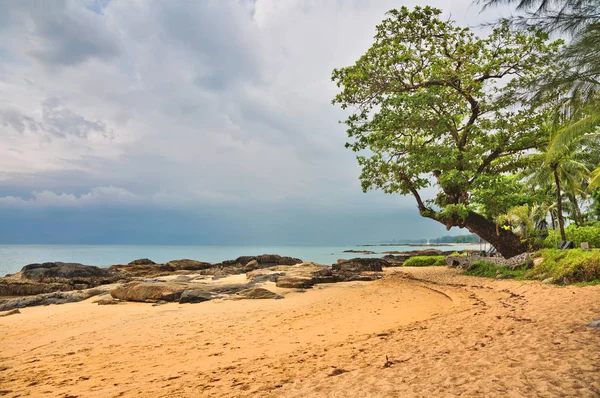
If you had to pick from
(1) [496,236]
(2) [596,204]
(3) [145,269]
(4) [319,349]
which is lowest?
(4) [319,349]

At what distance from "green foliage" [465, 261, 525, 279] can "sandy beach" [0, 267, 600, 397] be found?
354 centimetres

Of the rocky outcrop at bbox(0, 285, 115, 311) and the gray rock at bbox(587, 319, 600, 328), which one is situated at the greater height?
the rocky outcrop at bbox(0, 285, 115, 311)

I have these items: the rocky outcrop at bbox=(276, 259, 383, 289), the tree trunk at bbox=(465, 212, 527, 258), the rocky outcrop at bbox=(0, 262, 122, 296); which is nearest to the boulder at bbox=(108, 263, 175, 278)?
the rocky outcrop at bbox=(0, 262, 122, 296)

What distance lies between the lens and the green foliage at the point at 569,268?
10859mm

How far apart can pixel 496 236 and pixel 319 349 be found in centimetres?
1713

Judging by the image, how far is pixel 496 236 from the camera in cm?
2002

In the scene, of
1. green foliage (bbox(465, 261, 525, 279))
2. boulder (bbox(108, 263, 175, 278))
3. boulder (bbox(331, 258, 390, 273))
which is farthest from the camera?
boulder (bbox(108, 263, 175, 278))

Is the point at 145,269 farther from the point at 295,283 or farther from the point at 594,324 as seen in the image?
the point at 594,324

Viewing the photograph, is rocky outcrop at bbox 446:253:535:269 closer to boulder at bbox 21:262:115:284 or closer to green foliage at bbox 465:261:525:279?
green foliage at bbox 465:261:525:279

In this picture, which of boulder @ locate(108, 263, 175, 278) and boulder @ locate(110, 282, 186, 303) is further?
boulder @ locate(108, 263, 175, 278)

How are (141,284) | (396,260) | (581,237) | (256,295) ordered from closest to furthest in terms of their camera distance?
1. (256,295)
2. (141,284)
3. (581,237)
4. (396,260)

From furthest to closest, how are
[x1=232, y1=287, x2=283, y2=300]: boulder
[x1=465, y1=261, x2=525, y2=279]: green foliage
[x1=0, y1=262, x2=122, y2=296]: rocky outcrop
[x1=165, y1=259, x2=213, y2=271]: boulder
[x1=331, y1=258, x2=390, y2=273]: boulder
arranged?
[x1=165, y1=259, x2=213, y2=271]: boulder, [x1=331, y1=258, x2=390, y2=273]: boulder, [x1=0, y1=262, x2=122, y2=296]: rocky outcrop, [x1=465, y1=261, x2=525, y2=279]: green foliage, [x1=232, y1=287, x2=283, y2=300]: boulder

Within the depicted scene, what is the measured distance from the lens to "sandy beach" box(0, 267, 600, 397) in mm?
4430

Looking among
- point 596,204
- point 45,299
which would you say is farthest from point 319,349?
point 596,204
